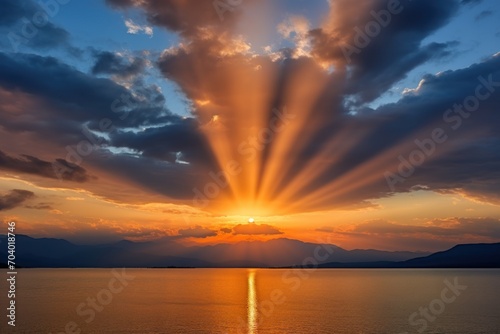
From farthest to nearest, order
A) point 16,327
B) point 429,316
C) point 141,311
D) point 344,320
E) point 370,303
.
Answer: point 370,303
point 141,311
point 429,316
point 344,320
point 16,327

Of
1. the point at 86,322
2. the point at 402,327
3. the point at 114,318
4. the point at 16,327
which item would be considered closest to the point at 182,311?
the point at 114,318

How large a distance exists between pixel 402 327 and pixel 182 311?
61.2 m

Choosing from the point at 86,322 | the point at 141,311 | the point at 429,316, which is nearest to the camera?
the point at 86,322

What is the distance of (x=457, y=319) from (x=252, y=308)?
196ft

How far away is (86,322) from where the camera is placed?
96.2 metres

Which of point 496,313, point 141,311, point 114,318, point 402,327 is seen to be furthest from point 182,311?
point 496,313

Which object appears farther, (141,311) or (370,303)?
(370,303)

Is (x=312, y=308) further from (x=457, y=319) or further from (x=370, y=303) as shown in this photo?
(x=457, y=319)

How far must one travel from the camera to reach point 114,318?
104125 millimetres

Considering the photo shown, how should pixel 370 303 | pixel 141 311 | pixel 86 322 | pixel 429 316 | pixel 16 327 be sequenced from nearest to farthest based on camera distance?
pixel 16 327
pixel 86 322
pixel 429 316
pixel 141 311
pixel 370 303

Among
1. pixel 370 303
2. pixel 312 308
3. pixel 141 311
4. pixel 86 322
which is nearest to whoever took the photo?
pixel 86 322

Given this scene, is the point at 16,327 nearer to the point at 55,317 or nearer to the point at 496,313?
the point at 55,317

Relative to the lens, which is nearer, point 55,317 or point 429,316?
point 55,317

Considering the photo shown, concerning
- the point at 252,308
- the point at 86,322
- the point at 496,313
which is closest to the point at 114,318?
the point at 86,322
